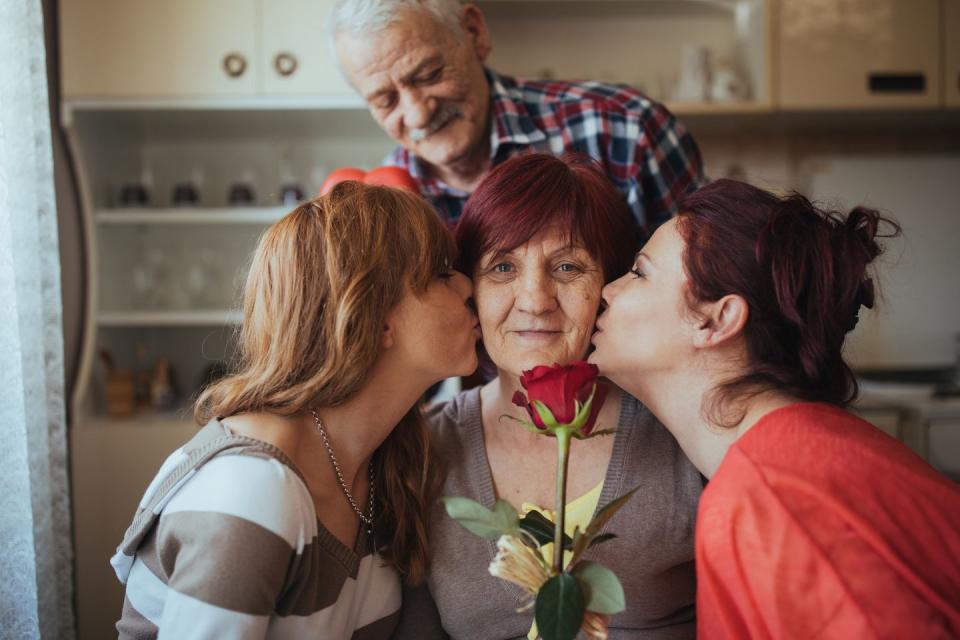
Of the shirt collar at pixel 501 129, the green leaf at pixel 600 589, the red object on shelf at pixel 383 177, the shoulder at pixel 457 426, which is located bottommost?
the shoulder at pixel 457 426

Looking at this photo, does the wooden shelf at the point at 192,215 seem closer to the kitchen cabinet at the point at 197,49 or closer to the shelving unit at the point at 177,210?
the shelving unit at the point at 177,210

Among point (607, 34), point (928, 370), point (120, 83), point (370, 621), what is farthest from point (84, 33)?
point (928, 370)

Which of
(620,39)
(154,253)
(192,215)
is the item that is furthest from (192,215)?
(620,39)

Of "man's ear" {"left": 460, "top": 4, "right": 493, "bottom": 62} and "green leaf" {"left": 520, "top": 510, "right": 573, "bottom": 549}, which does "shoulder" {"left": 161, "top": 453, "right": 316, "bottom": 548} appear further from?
"man's ear" {"left": 460, "top": 4, "right": 493, "bottom": 62}

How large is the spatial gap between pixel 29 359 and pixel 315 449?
1165 millimetres

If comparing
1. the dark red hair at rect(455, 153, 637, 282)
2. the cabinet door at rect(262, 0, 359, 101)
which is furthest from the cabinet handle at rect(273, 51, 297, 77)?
the dark red hair at rect(455, 153, 637, 282)

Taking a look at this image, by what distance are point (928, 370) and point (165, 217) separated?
3023 mm

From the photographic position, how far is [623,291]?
4.24ft

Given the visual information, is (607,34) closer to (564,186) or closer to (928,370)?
(928,370)

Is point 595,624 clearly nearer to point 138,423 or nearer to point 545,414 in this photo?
point 545,414

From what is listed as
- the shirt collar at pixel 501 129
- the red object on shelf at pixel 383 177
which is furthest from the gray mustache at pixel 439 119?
the red object on shelf at pixel 383 177

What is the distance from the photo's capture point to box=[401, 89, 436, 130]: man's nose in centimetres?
180

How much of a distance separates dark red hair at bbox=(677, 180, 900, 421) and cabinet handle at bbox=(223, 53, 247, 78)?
2102 mm

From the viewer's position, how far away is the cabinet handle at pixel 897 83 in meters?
3.10
